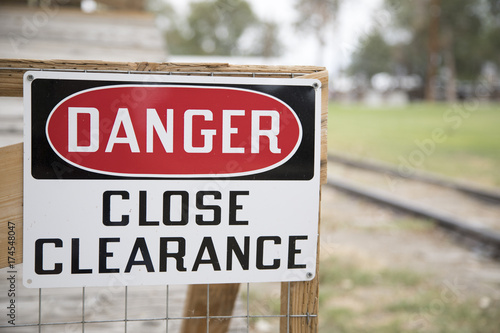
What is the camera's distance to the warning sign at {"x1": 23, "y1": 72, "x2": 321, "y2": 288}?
151cm

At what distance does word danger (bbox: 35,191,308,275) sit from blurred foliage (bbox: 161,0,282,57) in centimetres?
5304

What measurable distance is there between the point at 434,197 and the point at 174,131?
7580 mm

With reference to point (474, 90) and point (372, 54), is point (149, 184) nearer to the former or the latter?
point (372, 54)

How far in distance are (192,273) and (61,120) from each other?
607 mm

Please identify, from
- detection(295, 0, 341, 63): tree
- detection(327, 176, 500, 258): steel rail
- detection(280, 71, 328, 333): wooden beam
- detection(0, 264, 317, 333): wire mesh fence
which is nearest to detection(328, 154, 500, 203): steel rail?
detection(327, 176, 500, 258): steel rail

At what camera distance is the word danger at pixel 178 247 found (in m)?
1.54

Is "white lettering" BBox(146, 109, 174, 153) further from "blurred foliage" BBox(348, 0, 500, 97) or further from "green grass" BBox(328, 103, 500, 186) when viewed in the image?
"blurred foliage" BBox(348, 0, 500, 97)

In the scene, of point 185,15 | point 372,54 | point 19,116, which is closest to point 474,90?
point 372,54

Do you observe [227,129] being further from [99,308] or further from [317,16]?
[317,16]

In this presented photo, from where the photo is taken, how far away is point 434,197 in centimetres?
838

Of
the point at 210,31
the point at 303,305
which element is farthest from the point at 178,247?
the point at 210,31

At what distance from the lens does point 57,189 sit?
4.97 ft

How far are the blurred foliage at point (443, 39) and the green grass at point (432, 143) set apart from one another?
18.3m

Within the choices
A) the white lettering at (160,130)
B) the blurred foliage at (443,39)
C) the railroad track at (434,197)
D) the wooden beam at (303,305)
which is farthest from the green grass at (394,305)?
the blurred foliage at (443,39)
